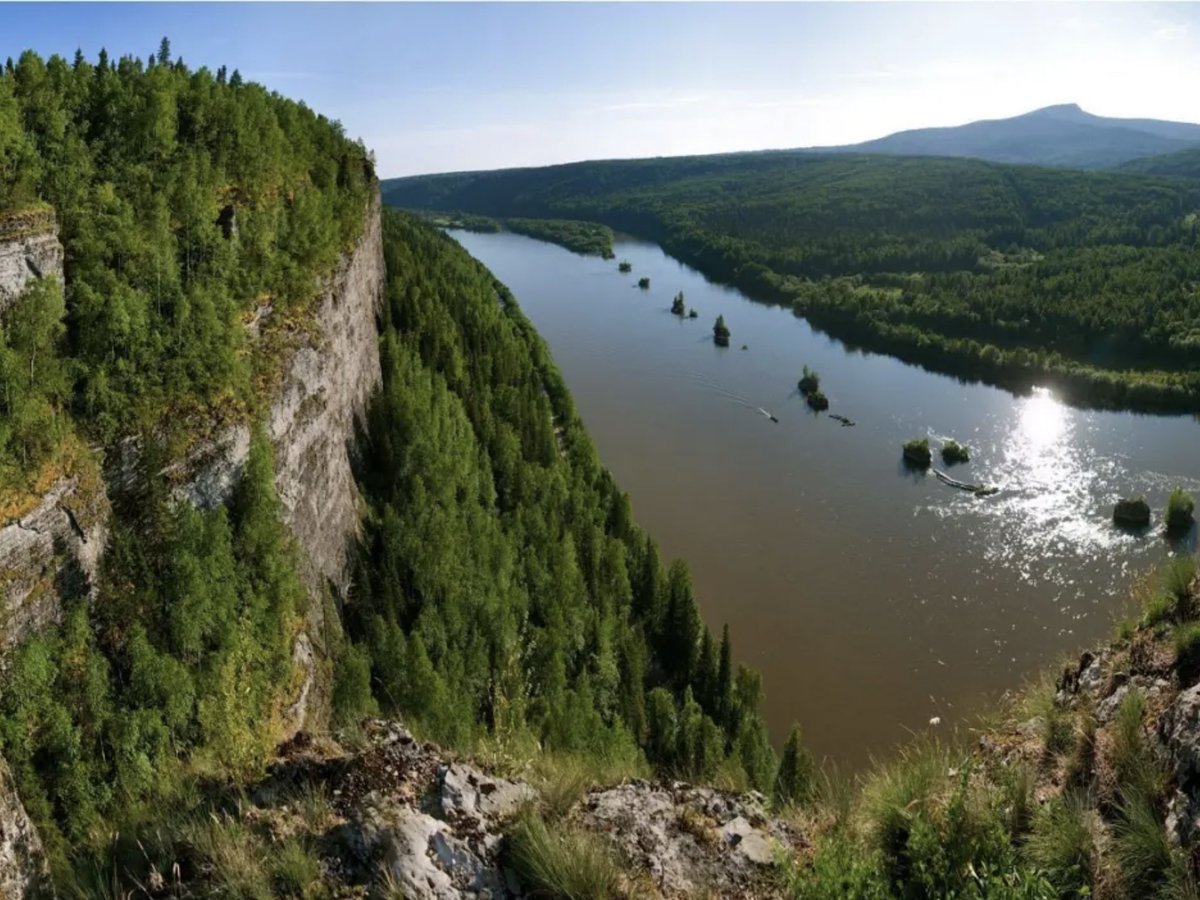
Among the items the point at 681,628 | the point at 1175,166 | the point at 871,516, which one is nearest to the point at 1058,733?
the point at 681,628

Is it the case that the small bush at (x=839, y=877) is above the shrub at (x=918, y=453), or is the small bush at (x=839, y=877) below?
above

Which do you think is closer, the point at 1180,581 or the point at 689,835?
the point at 689,835

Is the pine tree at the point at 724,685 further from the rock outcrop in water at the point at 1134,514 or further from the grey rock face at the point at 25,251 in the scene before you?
the rock outcrop in water at the point at 1134,514

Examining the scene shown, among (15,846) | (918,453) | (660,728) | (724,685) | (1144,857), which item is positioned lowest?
(660,728)

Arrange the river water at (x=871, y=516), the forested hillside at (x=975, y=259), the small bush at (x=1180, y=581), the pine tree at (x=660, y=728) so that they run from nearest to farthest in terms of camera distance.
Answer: the small bush at (x=1180, y=581) → the pine tree at (x=660, y=728) → the river water at (x=871, y=516) → the forested hillside at (x=975, y=259)

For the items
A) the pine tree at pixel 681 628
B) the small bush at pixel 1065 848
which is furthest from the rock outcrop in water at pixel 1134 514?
the small bush at pixel 1065 848

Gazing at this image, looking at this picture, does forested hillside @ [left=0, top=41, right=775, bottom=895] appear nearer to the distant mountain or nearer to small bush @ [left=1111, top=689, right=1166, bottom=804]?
small bush @ [left=1111, top=689, right=1166, bottom=804]

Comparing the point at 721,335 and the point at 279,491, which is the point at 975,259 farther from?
the point at 279,491
